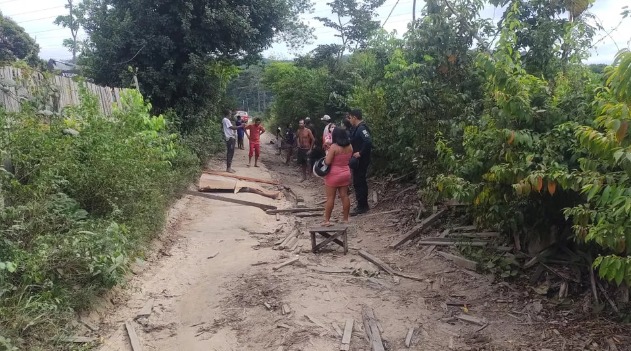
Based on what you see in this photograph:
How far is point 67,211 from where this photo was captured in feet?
18.3

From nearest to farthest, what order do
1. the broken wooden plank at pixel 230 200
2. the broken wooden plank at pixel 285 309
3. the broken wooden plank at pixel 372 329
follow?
the broken wooden plank at pixel 372 329 < the broken wooden plank at pixel 285 309 < the broken wooden plank at pixel 230 200

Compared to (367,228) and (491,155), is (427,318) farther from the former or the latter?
(367,228)

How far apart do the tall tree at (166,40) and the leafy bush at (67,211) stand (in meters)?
6.57

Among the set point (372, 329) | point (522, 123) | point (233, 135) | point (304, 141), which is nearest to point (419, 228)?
point (522, 123)

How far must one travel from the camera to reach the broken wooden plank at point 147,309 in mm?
5134

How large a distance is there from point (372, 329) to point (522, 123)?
2.62 m

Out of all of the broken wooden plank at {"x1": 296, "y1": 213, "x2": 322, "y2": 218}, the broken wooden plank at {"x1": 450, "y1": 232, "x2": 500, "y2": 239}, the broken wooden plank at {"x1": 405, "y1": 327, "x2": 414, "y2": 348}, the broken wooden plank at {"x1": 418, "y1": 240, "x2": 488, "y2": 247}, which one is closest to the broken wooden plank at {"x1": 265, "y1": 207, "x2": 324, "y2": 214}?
the broken wooden plank at {"x1": 296, "y1": 213, "x2": 322, "y2": 218}

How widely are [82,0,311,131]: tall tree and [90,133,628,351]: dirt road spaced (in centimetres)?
788

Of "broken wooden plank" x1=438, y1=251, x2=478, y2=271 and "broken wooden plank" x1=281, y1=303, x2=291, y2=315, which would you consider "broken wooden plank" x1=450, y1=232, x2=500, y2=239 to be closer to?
"broken wooden plank" x1=438, y1=251, x2=478, y2=271

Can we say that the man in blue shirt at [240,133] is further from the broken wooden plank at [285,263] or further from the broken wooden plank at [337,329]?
the broken wooden plank at [337,329]

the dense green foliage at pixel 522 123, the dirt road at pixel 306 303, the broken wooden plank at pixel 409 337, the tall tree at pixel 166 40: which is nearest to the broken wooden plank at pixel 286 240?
the dirt road at pixel 306 303

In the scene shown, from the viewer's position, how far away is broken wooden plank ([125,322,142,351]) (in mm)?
4488

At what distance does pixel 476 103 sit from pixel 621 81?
462cm

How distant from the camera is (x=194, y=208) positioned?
980 cm
